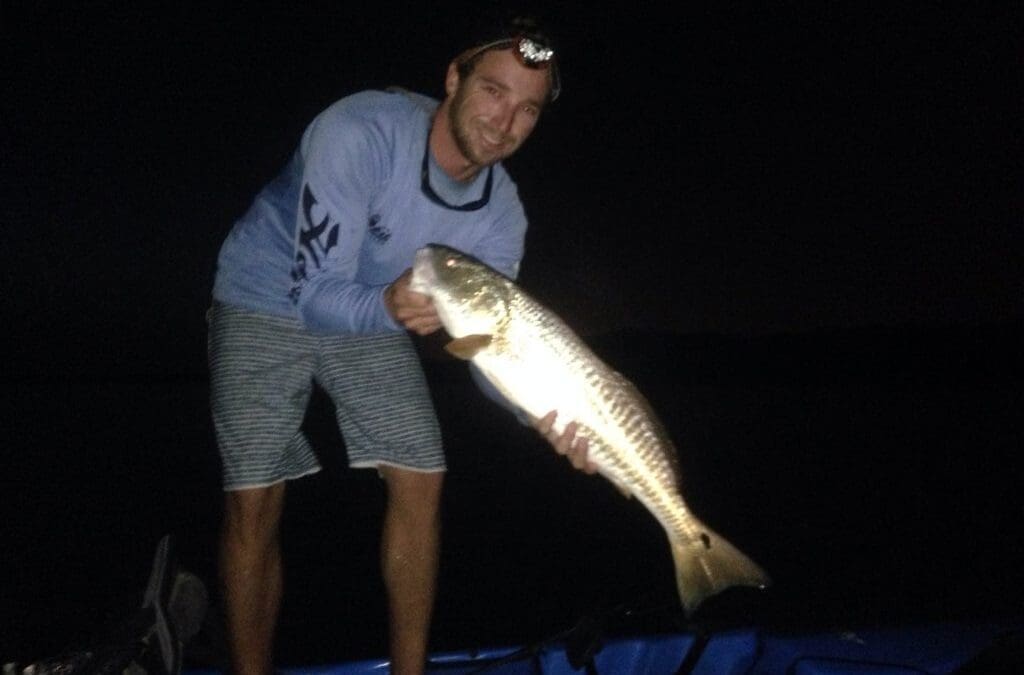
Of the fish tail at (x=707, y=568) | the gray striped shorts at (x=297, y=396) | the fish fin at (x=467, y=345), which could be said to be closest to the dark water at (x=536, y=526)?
the fish tail at (x=707, y=568)

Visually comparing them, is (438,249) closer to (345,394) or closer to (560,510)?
(345,394)

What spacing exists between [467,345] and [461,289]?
20 centimetres

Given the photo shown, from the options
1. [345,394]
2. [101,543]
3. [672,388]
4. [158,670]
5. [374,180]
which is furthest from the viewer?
[672,388]

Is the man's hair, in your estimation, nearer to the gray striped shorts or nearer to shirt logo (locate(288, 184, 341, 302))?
shirt logo (locate(288, 184, 341, 302))

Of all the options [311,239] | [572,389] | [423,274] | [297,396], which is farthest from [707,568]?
[311,239]

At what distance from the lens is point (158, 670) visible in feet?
8.55

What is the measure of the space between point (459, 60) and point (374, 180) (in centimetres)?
63

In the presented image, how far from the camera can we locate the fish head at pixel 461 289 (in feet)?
9.09

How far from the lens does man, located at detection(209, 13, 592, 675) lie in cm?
286

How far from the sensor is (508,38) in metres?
3.02

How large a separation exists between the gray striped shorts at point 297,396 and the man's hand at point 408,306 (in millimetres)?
366

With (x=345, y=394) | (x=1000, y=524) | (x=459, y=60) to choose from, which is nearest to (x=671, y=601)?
(x=345, y=394)

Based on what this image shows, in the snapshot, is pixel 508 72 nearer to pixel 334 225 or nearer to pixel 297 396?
pixel 334 225

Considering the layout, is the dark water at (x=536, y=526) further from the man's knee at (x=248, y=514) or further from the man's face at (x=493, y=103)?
the man's face at (x=493, y=103)
